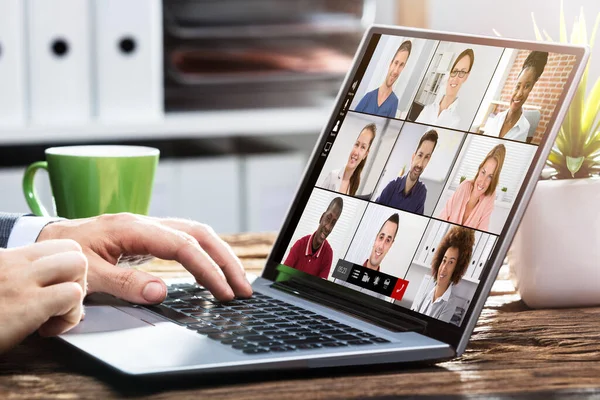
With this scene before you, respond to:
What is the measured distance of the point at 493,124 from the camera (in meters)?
0.78

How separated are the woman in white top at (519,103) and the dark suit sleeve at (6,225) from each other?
1.58 feet

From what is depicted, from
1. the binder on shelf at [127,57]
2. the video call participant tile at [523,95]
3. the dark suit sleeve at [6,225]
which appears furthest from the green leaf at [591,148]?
the binder on shelf at [127,57]

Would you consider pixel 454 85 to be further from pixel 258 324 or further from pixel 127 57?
pixel 127 57

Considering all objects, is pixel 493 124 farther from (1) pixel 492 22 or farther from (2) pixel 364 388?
(1) pixel 492 22

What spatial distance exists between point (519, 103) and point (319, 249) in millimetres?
227

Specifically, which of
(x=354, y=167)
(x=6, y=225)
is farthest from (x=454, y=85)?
(x=6, y=225)

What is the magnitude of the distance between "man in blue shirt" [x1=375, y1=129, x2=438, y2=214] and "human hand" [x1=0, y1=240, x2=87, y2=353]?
28 centimetres

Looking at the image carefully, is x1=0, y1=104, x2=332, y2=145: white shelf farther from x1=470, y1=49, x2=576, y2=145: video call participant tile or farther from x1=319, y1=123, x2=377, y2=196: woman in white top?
x1=470, y1=49, x2=576, y2=145: video call participant tile

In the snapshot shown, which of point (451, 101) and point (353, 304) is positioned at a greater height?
point (451, 101)

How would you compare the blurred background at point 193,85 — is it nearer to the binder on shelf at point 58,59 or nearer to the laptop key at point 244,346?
the binder on shelf at point 58,59

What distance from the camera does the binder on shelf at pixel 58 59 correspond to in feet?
6.53

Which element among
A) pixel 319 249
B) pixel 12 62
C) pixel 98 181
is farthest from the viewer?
pixel 12 62

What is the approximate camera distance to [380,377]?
2.14 ft

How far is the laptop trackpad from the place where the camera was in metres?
0.71
